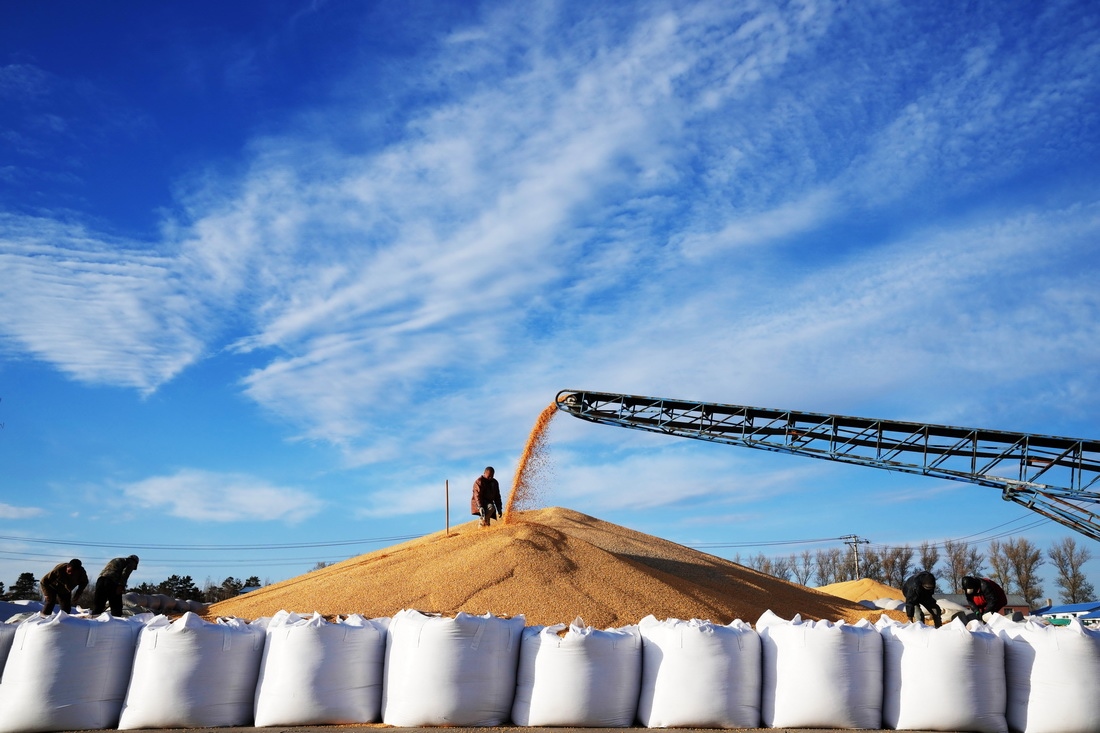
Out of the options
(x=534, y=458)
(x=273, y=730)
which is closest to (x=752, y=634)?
(x=273, y=730)

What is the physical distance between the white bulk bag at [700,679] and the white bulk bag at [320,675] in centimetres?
190

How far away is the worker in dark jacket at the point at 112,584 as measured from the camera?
8.48m

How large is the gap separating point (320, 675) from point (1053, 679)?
513cm

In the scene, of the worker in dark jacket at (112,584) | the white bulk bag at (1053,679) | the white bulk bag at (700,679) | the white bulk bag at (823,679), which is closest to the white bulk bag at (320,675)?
the white bulk bag at (700,679)

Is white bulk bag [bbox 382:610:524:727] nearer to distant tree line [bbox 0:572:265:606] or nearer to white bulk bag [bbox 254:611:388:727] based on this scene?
white bulk bag [bbox 254:611:388:727]

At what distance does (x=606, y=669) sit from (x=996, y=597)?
4.62m

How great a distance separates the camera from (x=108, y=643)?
18.7 ft

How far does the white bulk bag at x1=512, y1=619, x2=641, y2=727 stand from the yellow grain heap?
186cm

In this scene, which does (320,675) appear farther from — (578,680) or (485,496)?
(485,496)

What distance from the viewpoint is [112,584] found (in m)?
8.60

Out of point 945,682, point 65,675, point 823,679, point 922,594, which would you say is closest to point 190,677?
point 65,675

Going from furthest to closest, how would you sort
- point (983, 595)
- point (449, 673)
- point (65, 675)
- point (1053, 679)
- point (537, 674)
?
point (983, 595)
point (1053, 679)
point (537, 674)
point (449, 673)
point (65, 675)

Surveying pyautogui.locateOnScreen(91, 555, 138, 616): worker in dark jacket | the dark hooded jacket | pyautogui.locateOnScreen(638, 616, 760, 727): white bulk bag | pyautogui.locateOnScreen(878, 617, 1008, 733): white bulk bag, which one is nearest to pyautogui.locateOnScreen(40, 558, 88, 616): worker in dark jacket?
pyautogui.locateOnScreen(91, 555, 138, 616): worker in dark jacket

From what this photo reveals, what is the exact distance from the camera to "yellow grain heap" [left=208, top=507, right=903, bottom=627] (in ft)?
28.0
